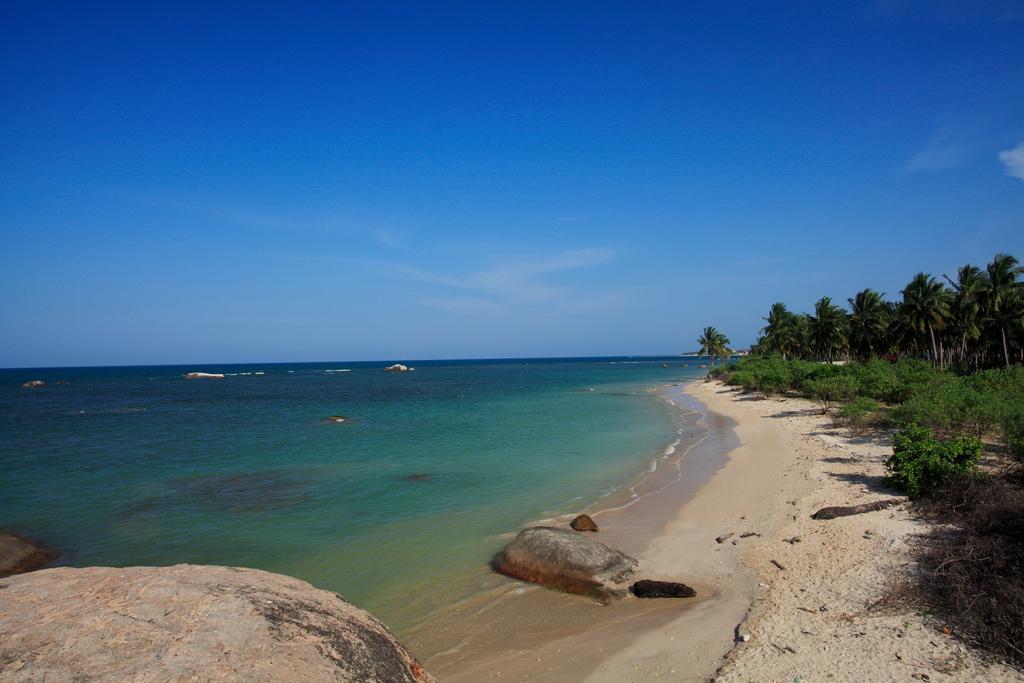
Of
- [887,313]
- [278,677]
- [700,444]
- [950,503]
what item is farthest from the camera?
[887,313]

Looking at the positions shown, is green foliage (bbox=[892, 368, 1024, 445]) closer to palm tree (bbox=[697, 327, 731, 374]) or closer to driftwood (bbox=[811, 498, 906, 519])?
driftwood (bbox=[811, 498, 906, 519])

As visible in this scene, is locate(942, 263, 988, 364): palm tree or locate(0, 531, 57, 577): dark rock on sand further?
locate(942, 263, 988, 364): palm tree

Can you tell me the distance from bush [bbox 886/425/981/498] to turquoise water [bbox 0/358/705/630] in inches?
360

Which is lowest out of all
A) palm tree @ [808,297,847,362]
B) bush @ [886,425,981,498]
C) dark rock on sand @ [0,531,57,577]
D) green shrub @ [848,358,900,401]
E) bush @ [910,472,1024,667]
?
dark rock on sand @ [0,531,57,577]

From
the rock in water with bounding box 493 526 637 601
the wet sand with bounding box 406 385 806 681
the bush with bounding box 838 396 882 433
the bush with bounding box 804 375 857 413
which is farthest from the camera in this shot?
the bush with bounding box 804 375 857 413

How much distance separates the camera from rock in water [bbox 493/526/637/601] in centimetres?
1123

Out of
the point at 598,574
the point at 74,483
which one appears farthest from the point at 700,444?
the point at 74,483

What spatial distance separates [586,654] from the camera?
891cm

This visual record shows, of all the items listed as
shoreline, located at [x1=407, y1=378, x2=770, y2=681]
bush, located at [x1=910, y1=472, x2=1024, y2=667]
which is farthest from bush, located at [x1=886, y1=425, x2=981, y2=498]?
shoreline, located at [x1=407, y1=378, x2=770, y2=681]

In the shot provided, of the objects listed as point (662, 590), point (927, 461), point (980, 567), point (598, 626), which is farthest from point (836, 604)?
point (927, 461)

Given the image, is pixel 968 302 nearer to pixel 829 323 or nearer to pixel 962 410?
pixel 829 323

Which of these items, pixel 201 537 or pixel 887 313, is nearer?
pixel 201 537

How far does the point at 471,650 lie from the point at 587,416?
35711 millimetres

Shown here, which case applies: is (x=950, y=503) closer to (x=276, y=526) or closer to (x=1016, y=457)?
(x=1016, y=457)
